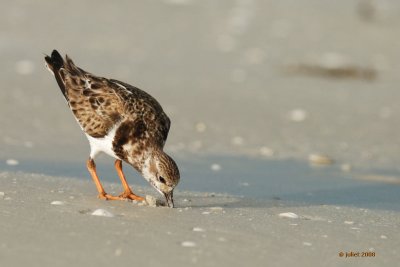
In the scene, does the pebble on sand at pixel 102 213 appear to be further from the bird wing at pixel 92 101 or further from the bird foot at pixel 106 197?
the bird wing at pixel 92 101

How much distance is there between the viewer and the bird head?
18.3 ft

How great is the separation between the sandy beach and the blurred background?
0.12 feet

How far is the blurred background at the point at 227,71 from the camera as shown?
28.7ft

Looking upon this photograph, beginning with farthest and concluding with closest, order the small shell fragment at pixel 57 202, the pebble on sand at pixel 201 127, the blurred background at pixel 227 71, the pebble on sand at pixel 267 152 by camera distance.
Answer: the pebble on sand at pixel 201 127
the blurred background at pixel 227 71
the pebble on sand at pixel 267 152
the small shell fragment at pixel 57 202

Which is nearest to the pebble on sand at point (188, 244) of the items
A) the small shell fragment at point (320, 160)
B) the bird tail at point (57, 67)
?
the bird tail at point (57, 67)

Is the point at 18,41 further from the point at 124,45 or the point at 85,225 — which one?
the point at 85,225

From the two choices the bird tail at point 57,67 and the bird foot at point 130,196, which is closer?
the bird foot at point 130,196

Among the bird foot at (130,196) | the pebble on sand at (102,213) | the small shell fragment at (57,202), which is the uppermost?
the bird foot at (130,196)

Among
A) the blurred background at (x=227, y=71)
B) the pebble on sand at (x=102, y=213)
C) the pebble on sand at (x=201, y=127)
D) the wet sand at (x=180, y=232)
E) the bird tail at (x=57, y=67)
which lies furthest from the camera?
the pebble on sand at (x=201, y=127)

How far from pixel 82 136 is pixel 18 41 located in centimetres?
469

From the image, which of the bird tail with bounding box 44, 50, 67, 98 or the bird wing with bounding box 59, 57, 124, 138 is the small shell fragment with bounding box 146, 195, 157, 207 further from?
the bird tail with bounding box 44, 50, 67, 98

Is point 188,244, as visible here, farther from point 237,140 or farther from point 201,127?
point 201,127

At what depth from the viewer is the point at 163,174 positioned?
5598 mm

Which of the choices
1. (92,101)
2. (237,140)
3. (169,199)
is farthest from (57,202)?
(237,140)
